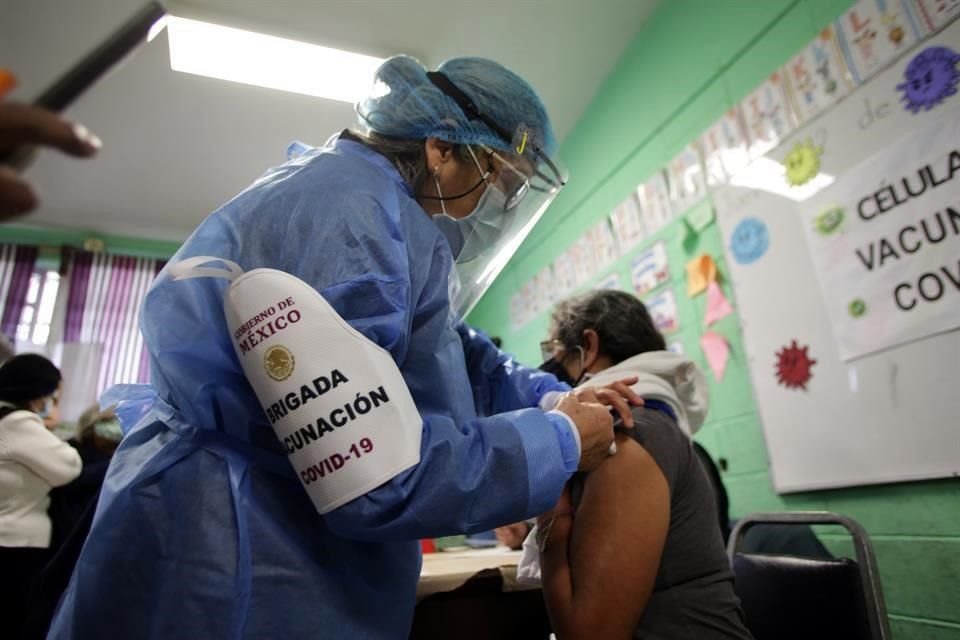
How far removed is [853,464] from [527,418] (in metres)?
1.31

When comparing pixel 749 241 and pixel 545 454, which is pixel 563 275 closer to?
pixel 749 241

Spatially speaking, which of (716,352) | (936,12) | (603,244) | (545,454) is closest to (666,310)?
(716,352)

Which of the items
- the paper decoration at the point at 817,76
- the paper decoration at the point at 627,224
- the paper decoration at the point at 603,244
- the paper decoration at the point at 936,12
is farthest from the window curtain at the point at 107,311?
the paper decoration at the point at 936,12

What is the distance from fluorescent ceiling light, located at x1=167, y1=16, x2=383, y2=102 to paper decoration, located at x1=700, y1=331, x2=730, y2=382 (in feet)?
5.52

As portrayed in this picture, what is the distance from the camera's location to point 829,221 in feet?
5.28

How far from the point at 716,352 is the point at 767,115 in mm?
825

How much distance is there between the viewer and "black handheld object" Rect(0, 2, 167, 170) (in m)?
0.22

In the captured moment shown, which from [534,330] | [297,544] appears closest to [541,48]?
[534,330]

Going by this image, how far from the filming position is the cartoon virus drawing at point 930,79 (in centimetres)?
134

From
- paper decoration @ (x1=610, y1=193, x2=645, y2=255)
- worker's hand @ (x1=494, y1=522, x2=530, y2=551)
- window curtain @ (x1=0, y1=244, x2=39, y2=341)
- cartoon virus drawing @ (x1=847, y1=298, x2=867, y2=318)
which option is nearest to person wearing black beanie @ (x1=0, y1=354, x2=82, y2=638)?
worker's hand @ (x1=494, y1=522, x2=530, y2=551)

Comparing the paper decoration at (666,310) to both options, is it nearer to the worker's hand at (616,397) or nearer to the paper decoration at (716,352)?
the paper decoration at (716,352)

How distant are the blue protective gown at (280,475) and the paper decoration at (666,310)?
66.4 inches

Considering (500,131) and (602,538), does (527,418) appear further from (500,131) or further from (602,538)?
(500,131)

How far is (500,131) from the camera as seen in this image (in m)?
1.03
